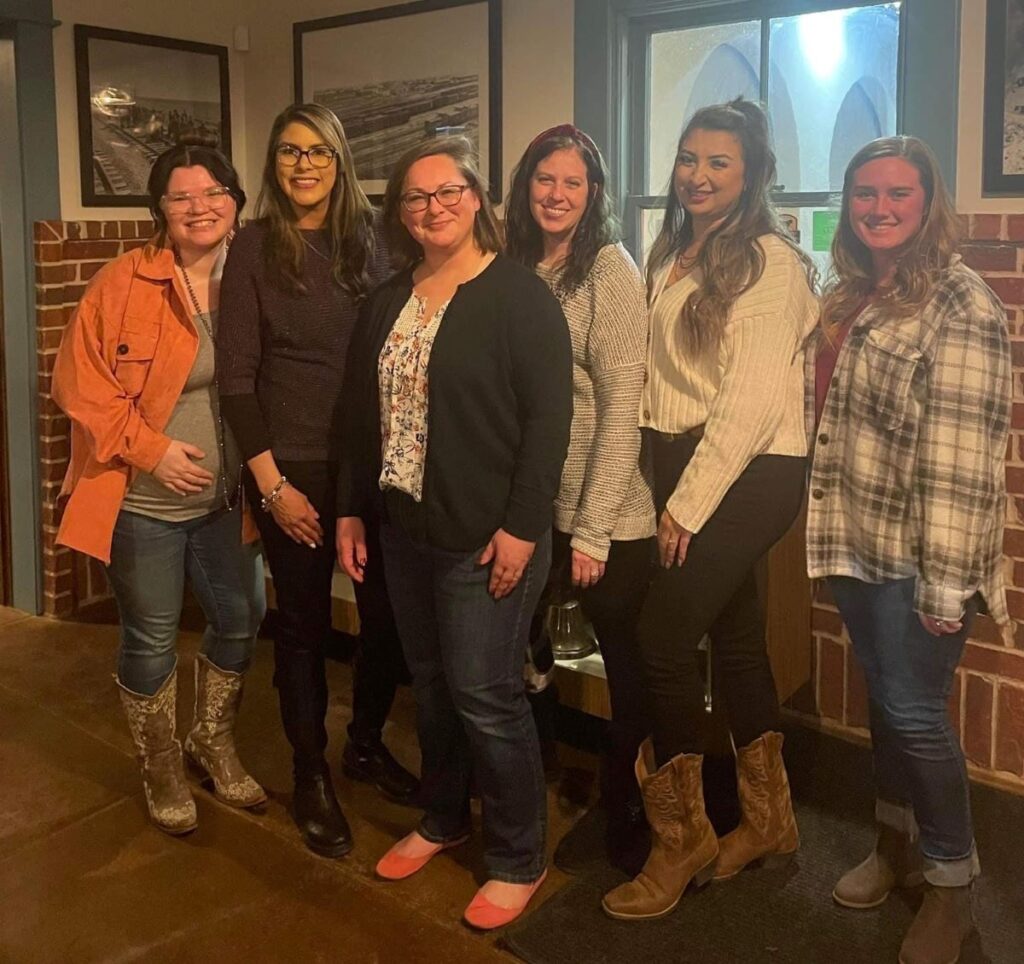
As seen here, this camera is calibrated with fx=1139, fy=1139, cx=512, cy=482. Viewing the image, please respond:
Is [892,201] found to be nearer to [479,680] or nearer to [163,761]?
[479,680]

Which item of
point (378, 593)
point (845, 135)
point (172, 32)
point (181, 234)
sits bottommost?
point (378, 593)

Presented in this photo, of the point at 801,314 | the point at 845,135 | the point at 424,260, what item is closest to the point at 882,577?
the point at 801,314

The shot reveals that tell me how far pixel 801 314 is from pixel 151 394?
4.21 feet

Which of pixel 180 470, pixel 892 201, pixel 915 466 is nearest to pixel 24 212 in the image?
pixel 180 470

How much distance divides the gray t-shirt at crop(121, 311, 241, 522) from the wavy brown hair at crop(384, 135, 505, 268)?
1.64 ft

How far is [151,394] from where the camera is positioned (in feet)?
7.58

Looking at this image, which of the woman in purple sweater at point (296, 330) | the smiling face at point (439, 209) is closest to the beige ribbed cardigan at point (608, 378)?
the smiling face at point (439, 209)

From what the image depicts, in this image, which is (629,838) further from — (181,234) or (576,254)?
(181,234)

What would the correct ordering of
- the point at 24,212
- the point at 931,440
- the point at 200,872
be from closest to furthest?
the point at 931,440
the point at 200,872
the point at 24,212

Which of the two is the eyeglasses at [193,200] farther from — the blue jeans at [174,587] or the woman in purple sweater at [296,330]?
the blue jeans at [174,587]

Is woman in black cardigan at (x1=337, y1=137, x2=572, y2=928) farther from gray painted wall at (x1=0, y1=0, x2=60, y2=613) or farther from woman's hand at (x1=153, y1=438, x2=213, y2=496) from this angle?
gray painted wall at (x1=0, y1=0, x2=60, y2=613)

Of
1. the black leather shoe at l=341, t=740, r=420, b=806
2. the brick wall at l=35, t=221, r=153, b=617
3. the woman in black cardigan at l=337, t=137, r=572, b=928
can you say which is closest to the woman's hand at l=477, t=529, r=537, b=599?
the woman in black cardigan at l=337, t=137, r=572, b=928

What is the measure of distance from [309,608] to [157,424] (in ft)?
1.59

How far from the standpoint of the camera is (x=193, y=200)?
225 cm
